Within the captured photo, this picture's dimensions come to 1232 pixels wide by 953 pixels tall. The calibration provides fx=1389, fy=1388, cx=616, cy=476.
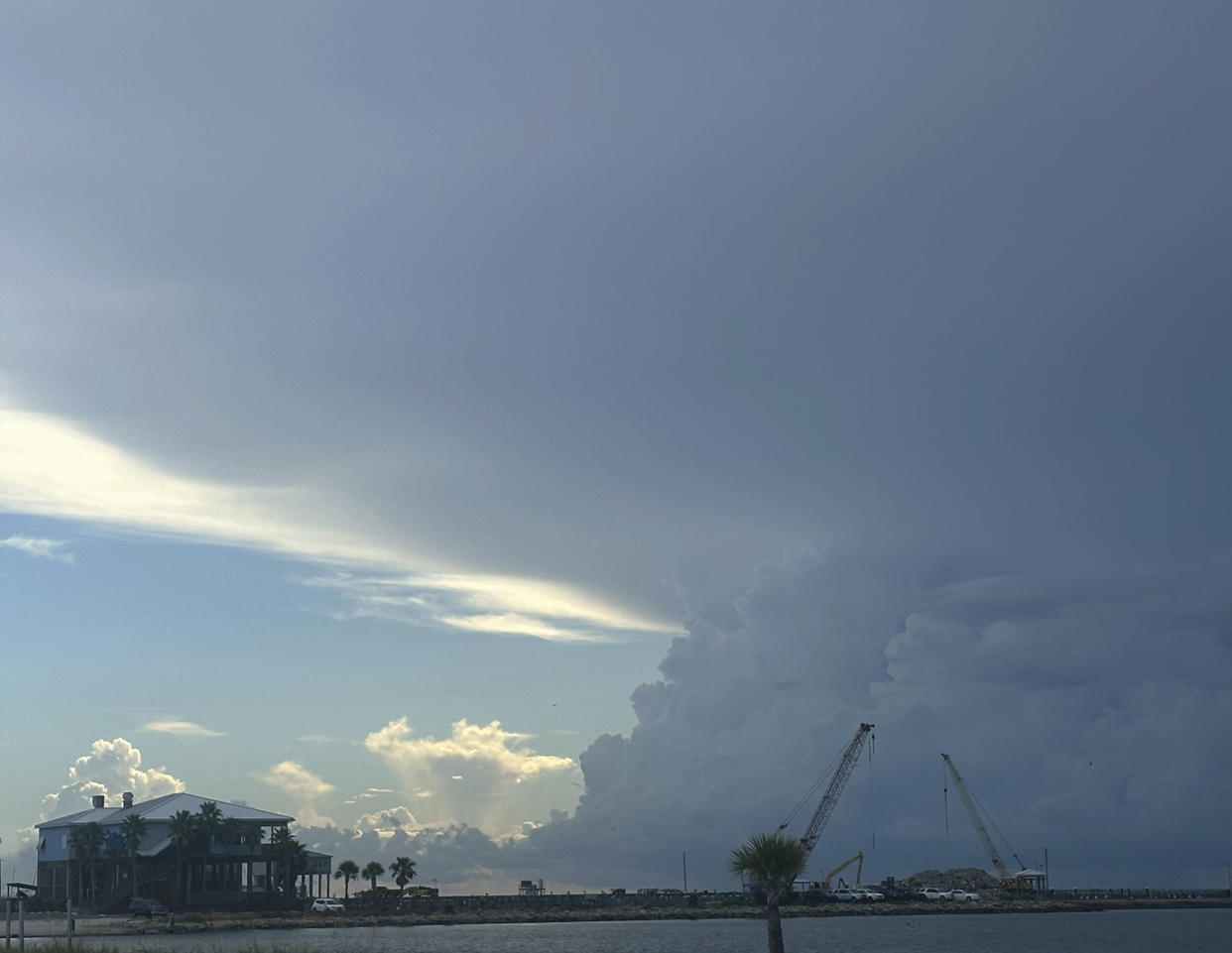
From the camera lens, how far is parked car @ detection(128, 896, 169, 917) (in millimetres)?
185375

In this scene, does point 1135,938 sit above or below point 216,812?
below

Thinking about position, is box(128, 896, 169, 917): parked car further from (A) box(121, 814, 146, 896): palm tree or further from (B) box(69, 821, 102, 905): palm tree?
(B) box(69, 821, 102, 905): palm tree

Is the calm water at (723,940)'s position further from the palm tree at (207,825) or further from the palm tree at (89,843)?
the palm tree at (89,843)

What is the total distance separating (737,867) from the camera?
2862 inches

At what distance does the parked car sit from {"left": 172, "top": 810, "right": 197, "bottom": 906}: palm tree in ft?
22.7

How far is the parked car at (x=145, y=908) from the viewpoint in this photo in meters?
185

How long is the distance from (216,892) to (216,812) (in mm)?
12325

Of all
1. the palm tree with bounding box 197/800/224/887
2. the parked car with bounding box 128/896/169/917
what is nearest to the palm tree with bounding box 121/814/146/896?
the parked car with bounding box 128/896/169/917

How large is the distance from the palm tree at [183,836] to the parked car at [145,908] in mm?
6919

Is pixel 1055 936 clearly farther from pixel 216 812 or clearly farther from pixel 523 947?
pixel 216 812

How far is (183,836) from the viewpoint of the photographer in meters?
193

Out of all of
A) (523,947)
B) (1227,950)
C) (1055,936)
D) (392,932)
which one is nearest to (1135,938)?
(1055,936)

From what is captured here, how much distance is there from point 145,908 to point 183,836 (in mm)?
10672

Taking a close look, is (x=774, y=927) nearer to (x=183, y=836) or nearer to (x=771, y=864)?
(x=771, y=864)
